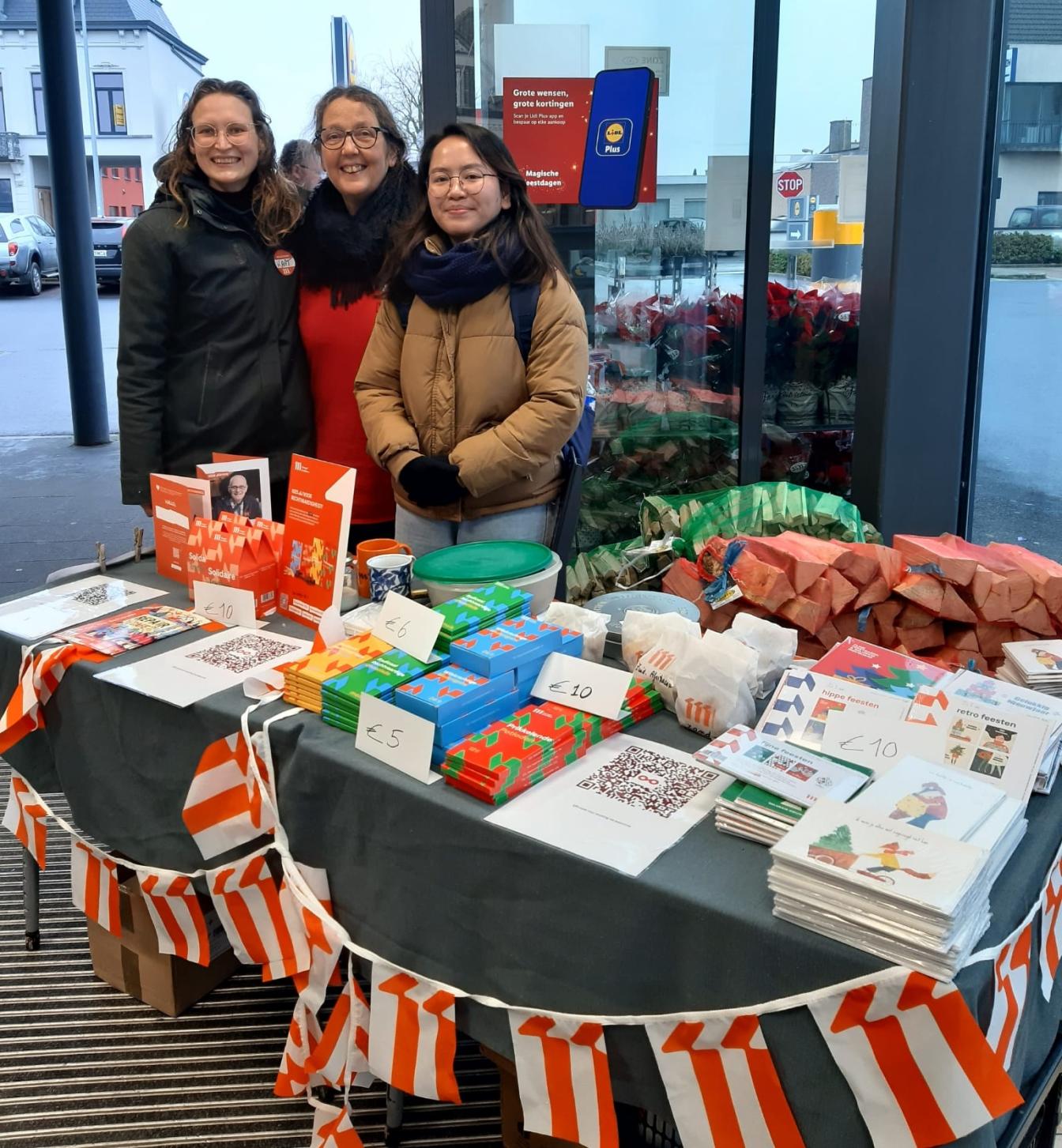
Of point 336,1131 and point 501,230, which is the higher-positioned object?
point 501,230

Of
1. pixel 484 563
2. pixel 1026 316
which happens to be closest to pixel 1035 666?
pixel 484 563

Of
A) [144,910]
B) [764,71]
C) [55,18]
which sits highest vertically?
[55,18]

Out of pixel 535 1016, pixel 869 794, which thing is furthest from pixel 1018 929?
pixel 535 1016

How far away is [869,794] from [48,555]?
182 inches

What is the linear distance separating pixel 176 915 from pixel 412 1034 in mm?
623

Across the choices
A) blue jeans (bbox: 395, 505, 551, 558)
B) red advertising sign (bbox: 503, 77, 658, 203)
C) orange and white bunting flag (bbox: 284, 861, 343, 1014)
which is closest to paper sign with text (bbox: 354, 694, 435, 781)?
orange and white bunting flag (bbox: 284, 861, 343, 1014)

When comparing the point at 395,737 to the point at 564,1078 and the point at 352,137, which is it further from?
the point at 352,137

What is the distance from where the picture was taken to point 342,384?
104 inches

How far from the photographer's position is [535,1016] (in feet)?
4.25

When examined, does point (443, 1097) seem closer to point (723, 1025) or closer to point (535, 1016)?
point (535, 1016)

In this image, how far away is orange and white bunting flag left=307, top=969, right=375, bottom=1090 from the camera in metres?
1.48

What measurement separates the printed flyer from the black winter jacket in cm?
74

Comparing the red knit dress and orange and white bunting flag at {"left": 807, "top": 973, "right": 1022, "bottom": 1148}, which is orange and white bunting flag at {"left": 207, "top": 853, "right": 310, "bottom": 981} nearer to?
orange and white bunting flag at {"left": 807, "top": 973, "right": 1022, "bottom": 1148}

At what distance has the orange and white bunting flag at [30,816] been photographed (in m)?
2.04
